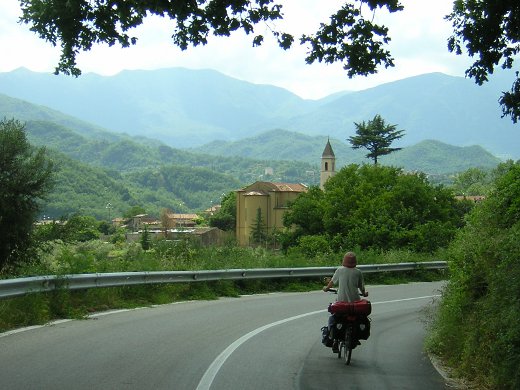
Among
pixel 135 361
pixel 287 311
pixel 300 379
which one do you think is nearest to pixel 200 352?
pixel 135 361

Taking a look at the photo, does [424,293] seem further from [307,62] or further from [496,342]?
[496,342]

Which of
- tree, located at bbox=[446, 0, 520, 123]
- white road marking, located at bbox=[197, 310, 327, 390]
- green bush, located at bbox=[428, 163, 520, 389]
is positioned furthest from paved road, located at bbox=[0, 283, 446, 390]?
tree, located at bbox=[446, 0, 520, 123]

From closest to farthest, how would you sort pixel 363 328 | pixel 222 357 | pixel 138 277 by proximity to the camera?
pixel 222 357
pixel 363 328
pixel 138 277

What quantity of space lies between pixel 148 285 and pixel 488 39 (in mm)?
9403

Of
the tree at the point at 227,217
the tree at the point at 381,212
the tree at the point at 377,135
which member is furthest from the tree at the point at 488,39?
the tree at the point at 227,217

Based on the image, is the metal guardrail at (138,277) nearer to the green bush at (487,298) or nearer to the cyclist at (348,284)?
the cyclist at (348,284)

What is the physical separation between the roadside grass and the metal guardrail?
7.3 inches

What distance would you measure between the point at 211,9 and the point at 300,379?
19.9ft

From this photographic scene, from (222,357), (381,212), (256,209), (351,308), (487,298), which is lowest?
(222,357)

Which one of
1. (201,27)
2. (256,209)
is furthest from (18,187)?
(256,209)

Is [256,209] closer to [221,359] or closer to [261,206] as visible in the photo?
[261,206]

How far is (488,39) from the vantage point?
12.8 m

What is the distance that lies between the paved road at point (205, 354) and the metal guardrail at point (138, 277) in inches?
34.3

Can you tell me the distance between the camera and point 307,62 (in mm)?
12422
